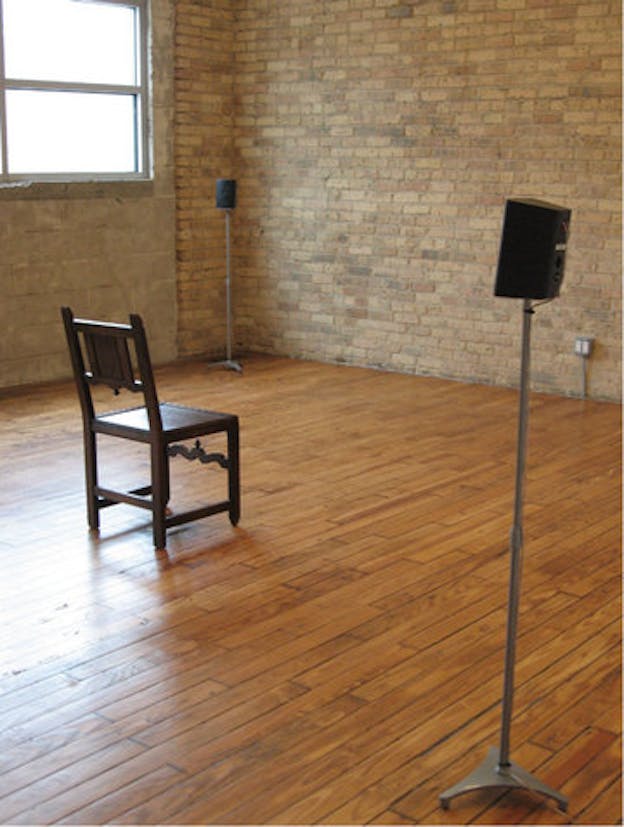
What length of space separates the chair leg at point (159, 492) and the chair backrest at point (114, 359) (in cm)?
12

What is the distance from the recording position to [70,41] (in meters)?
7.95

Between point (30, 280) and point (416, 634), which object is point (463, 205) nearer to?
point (30, 280)

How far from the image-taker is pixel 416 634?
3.72m

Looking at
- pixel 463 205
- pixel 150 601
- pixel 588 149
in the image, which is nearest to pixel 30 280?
pixel 463 205

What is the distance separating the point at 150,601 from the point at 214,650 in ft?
1.61

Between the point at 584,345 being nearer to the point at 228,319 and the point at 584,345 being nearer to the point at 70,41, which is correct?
the point at 228,319

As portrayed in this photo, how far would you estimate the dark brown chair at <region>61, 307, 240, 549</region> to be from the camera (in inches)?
174

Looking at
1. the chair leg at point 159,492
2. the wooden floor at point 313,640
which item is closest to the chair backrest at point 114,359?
the chair leg at point 159,492

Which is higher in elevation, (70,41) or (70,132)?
(70,41)

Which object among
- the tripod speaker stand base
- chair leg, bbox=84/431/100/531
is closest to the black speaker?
the tripod speaker stand base

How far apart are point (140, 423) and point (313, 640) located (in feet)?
4.54

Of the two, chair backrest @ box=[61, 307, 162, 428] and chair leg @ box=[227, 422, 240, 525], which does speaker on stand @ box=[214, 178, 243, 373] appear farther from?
chair backrest @ box=[61, 307, 162, 428]

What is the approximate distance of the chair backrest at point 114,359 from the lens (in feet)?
14.3

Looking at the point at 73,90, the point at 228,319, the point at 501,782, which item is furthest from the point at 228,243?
the point at 501,782
